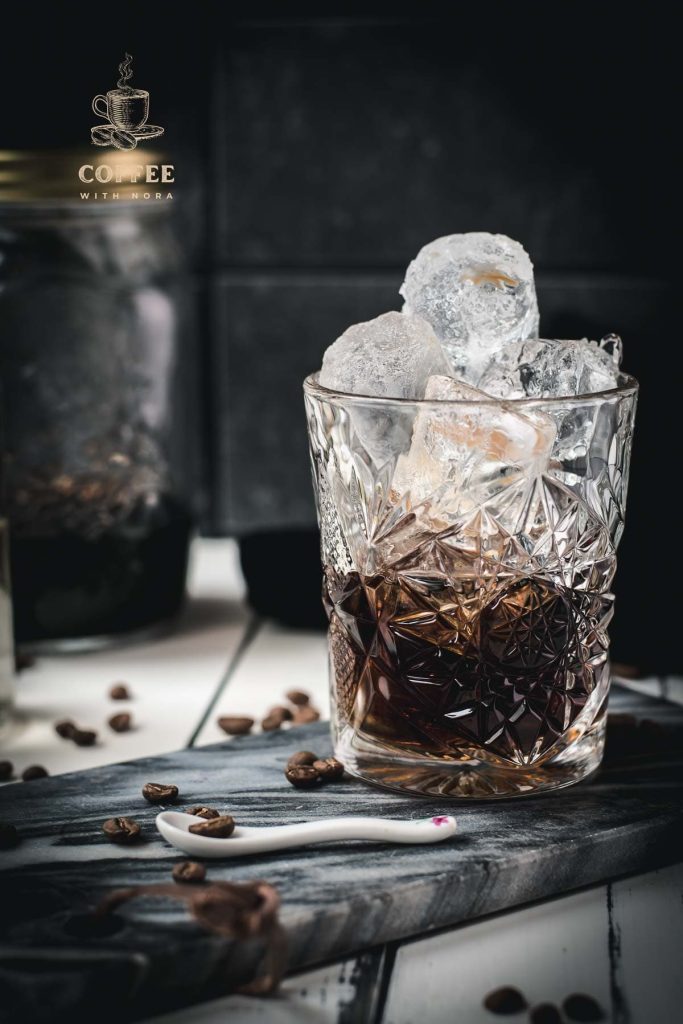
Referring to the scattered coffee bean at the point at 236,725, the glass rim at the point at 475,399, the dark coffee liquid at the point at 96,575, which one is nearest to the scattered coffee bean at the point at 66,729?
the scattered coffee bean at the point at 236,725

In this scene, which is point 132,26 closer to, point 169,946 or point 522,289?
point 522,289

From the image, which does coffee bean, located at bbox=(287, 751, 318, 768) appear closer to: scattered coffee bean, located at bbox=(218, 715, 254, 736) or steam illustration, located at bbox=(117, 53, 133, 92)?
scattered coffee bean, located at bbox=(218, 715, 254, 736)

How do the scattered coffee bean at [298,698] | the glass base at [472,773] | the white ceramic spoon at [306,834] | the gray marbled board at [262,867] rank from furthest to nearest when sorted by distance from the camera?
the scattered coffee bean at [298,698] → the glass base at [472,773] → the white ceramic spoon at [306,834] → the gray marbled board at [262,867]

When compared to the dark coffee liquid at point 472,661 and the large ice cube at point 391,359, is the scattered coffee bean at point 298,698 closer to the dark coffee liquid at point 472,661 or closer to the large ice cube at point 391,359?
the dark coffee liquid at point 472,661

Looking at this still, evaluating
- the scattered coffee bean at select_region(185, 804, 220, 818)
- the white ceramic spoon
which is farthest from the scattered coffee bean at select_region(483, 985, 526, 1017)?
the scattered coffee bean at select_region(185, 804, 220, 818)

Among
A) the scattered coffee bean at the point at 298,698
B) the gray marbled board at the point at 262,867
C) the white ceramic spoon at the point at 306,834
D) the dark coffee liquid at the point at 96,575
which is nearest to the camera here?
the gray marbled board at the point at 262,867

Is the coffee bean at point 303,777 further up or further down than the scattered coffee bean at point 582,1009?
further up
